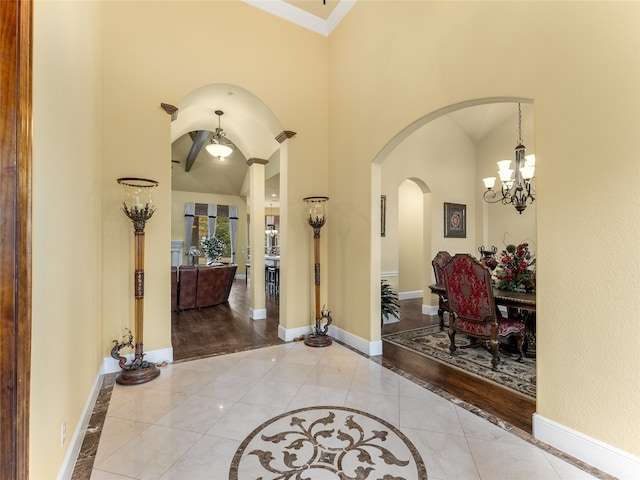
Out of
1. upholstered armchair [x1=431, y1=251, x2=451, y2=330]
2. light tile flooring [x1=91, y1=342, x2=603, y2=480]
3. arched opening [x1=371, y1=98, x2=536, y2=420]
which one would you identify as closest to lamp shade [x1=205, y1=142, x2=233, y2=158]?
arched opening [x1=371, y1=98, x2=536, y2=420]

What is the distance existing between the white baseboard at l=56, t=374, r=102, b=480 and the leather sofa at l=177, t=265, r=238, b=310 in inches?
126

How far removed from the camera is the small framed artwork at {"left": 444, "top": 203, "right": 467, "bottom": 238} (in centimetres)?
626

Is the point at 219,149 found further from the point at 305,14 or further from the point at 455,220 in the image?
the point at 455,220

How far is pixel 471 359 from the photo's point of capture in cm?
350

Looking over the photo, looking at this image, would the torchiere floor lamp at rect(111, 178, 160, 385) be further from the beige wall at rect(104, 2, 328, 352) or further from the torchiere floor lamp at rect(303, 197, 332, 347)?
the torchiere floor lamp at rect(303, 197, 332, 347)

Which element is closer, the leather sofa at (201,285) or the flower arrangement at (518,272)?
the flower arrangement at (518,272)

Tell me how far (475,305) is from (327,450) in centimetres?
216

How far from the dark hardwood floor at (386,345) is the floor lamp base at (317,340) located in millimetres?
419

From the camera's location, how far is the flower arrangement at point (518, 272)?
3736 millimetres

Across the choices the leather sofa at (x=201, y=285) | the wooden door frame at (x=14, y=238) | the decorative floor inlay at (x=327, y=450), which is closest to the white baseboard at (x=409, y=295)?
the leather sofa at (x=201, y=285)

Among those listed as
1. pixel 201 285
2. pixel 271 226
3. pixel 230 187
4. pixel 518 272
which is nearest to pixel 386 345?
pixel 518 272

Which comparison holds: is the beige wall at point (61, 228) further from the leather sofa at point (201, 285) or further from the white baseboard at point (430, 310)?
the white baseboard at point (430, 310)

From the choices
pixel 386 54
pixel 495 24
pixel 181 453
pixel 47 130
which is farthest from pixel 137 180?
pixel 495 24

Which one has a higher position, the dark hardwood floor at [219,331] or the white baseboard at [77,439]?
the white baseboard at [77,439]
